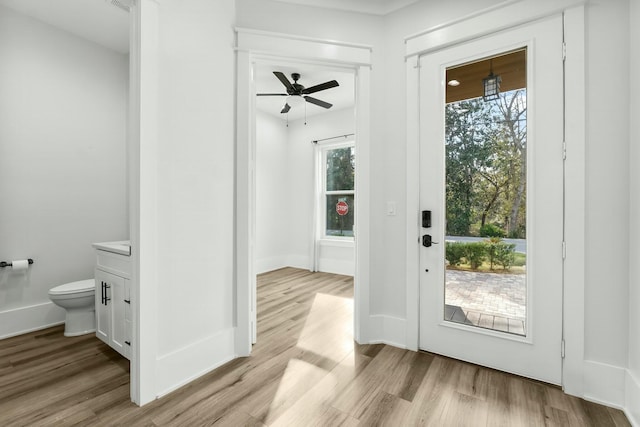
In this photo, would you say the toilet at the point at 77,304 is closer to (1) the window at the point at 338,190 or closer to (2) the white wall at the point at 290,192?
(2) the white wall at the point at 290,192

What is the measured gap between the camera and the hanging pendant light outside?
6.78 feet

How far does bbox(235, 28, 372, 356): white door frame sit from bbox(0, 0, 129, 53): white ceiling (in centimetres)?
154

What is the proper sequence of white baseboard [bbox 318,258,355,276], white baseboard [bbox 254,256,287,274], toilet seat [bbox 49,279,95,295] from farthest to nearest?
white baseboard [bbox 254,256,287,274] < white baseboard [bbox 318,258,355,276] < toilet seat [bbox 49,279,95,295]

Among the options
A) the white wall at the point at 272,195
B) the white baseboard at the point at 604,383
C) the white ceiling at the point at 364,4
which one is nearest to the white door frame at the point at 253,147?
the white ceiling at the point at 364,4

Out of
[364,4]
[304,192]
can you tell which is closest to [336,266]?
[304,192]

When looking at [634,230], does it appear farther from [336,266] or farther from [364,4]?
[336,266]

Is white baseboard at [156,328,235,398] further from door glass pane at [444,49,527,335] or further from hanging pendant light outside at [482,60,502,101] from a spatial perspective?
hanging pendant light outside at [482,60,502,101]

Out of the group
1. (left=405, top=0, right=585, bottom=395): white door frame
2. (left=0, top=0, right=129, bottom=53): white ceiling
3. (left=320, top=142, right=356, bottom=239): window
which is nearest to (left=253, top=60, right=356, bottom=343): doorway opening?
(left=320, top=142, right=356, bottom=239): window

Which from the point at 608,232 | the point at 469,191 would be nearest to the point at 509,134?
the point at 469,191

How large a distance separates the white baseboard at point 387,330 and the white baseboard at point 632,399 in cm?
128

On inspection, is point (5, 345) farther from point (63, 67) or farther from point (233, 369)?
point (63, 67)

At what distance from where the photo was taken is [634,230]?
160cm

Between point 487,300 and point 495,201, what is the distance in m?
0.71

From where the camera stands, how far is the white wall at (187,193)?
173cm
